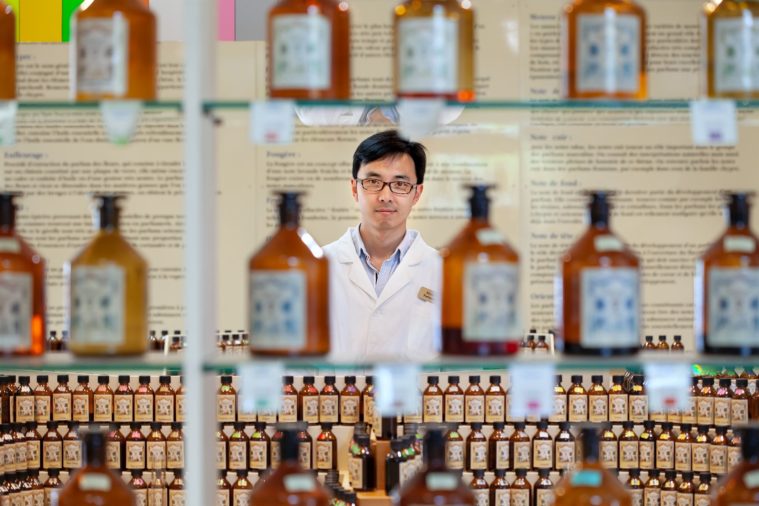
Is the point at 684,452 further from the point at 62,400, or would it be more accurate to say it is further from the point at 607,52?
the point at 607,52

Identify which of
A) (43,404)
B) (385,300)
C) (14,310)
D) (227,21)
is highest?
(227,21)

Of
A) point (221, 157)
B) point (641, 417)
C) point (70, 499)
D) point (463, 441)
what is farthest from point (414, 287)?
point (70, 499)

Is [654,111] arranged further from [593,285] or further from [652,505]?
[652,505]

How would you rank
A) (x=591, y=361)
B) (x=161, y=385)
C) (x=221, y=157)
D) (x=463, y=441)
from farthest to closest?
1. (x=221, y=157)
2. (x=161, y=385)
3. (x=463, y=441)
4. (x=591, y=361)

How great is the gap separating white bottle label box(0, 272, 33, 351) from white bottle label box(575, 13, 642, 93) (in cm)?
94

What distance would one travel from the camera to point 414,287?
402 cm

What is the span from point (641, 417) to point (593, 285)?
2.42m

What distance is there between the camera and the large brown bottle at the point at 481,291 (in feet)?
5.63

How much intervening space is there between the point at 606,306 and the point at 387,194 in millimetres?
2073

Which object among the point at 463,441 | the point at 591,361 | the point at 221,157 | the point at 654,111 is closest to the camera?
the point at 591,361

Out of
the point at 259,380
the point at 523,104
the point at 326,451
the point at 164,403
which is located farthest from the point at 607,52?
the point at 164,403

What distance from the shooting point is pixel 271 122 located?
1.71m

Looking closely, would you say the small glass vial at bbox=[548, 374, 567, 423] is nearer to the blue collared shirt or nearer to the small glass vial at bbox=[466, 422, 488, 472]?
the small glass vial at bbox=[466, 422, 488, 472]

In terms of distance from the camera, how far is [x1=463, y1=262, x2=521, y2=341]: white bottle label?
67.6 inches
